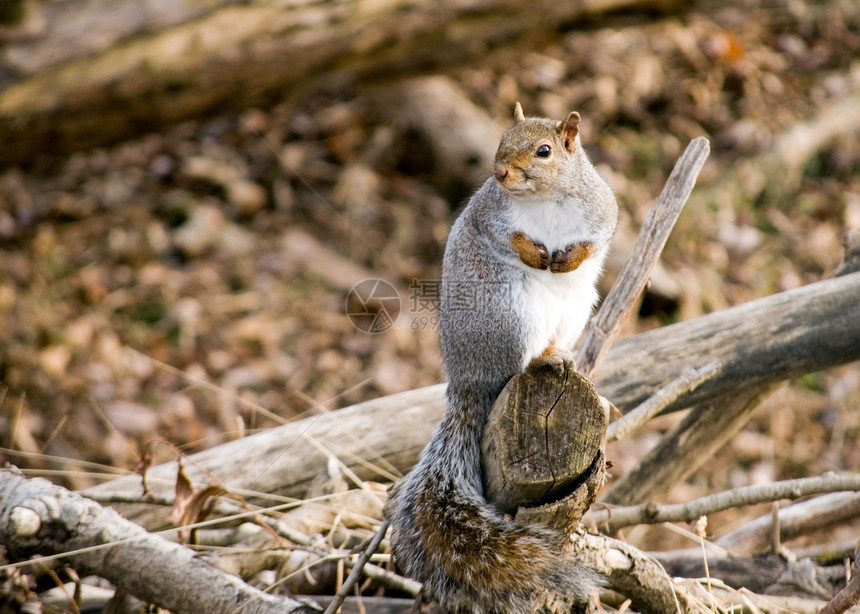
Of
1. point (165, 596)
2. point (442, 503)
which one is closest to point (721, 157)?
point (442, 503)

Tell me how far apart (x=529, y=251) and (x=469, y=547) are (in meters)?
0.67

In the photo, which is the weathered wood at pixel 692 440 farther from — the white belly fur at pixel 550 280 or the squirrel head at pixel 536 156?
the squirrel head at pixel 536 156

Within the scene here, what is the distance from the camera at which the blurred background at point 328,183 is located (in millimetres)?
3346

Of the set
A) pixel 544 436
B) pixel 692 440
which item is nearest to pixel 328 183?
pixel 692 440

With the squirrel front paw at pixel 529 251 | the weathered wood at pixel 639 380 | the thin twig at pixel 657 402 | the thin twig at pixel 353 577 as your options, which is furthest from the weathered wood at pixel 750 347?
the thin twig at pixel 353 577

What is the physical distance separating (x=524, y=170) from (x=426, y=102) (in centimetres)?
284

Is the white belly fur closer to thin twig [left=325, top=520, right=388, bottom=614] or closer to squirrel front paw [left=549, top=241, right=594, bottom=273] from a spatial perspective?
squirrel front paw [left=549, top=241, right=594, bottom=273]

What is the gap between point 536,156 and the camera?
5.69 feet

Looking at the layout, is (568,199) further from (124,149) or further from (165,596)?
(124,149)

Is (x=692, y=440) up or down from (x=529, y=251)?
down

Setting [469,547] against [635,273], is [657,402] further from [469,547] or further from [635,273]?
[469,547]

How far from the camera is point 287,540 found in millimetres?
2023

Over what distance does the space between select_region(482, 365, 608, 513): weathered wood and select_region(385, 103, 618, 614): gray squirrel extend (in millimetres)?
52

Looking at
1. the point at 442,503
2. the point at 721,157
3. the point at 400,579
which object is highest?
the point at 442,503
